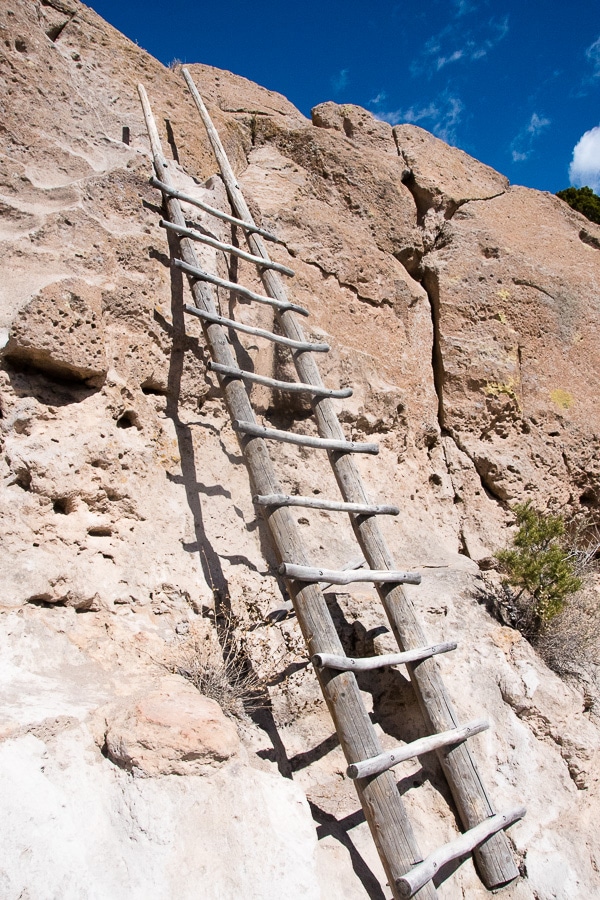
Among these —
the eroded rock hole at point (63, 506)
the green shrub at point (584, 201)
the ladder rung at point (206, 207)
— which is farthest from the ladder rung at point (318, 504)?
the green shrub at point (584, 201)

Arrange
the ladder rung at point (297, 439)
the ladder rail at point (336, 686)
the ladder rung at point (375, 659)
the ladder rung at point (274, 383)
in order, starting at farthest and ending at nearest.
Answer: the ladder rung at point (274, 383)
the ladder rung at point (297, 439)
the ladder rung at point (375, 659)
the ladder rail at point (336, 686)

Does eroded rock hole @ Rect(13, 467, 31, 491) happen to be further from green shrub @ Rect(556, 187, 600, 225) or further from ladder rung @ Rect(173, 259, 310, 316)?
green shrub @ Rect(556, 187, 600, 225)

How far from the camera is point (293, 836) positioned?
7.73ft

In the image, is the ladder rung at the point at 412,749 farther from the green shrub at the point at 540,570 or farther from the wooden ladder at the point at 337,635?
the green shrub at the point at 540,570

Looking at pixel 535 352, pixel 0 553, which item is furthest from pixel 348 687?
pixel 535 352

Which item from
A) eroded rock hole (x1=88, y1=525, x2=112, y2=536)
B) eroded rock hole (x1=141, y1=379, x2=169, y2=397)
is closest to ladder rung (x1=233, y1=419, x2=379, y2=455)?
eroded rock hole (x1=141, y1=379, x2=169, y2=397)

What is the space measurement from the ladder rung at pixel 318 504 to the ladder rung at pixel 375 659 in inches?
26.7

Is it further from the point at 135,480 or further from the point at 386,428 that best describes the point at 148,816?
→ the point at 386,428

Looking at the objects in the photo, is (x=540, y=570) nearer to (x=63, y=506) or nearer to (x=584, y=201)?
(x=63, y=506)

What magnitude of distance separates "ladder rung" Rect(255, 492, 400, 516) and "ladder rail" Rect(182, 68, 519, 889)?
0.19 ft

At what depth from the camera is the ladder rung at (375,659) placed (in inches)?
111

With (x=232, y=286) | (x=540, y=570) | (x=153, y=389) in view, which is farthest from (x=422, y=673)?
(x=232, y=286)

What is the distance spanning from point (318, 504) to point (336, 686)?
0.83 meters

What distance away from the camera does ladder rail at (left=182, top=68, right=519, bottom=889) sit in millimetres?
2873
